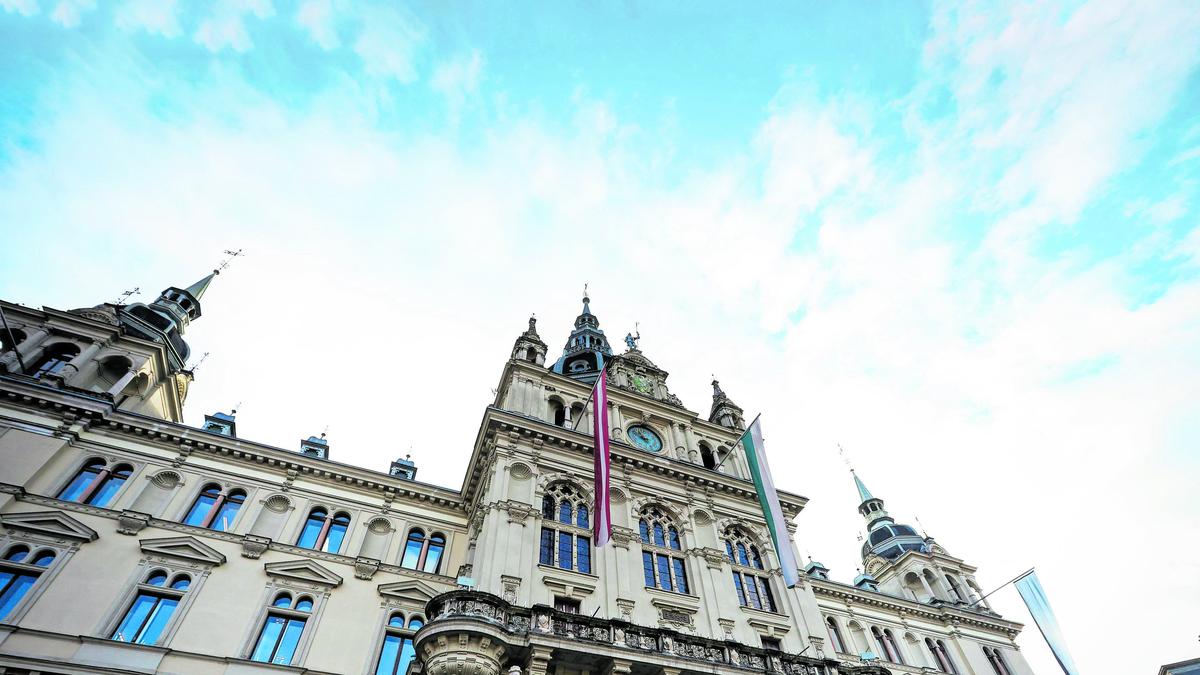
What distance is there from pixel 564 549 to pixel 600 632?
19.4ft

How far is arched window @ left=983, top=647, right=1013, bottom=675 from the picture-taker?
1655 inches

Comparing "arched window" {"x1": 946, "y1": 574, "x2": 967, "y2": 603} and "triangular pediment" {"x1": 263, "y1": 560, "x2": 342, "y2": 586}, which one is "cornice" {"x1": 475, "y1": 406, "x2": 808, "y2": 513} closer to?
"triangular pediment" {"x1": 263, "y1": 560, "x2": 342, "y2": 586}

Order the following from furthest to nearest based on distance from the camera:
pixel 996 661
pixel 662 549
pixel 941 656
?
pixel 996 661 → pixel 941 656 → pixel 662 549

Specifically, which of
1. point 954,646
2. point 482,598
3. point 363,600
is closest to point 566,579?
point 482,598

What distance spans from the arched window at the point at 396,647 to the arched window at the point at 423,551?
2.96 m

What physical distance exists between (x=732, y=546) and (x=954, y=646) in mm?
22254

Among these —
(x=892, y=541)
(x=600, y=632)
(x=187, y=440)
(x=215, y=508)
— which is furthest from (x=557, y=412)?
(x=892, y=541)

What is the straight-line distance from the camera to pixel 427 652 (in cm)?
1952

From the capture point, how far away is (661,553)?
1158 inches

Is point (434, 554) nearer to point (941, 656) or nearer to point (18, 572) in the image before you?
point (18, 572)

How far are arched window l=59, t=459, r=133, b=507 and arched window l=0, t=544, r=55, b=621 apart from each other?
8.67ft

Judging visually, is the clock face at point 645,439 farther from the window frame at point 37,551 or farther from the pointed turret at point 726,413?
the window frame at point 37,551

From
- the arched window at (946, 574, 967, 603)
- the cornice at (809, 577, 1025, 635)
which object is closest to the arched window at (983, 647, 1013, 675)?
the cornice at (809, 577, 1025, 635)

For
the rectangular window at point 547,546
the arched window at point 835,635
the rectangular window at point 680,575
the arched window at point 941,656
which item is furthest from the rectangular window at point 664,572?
the arched window at point 941,656
